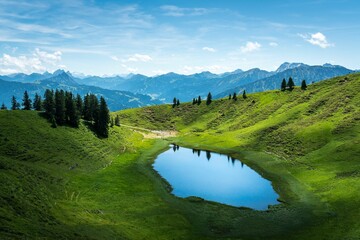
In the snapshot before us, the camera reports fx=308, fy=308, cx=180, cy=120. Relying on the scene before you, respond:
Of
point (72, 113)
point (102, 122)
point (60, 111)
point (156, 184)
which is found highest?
point (60, 111)

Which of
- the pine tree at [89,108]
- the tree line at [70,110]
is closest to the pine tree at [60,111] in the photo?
the tree line at [70,110]

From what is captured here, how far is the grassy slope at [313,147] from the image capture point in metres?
70.3

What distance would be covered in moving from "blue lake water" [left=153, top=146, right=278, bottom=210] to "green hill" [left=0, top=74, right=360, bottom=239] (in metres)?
4.20

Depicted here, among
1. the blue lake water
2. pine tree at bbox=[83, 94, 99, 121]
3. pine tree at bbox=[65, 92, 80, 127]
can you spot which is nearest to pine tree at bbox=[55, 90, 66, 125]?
pine tree at bbox=[65, 92, 80, 127]

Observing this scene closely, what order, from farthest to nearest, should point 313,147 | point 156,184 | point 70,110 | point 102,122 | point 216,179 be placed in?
1. point 102,122
2. point 70,110
3. point 313,147
4. point 216,179
5. point 156,184

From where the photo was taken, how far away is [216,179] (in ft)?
341

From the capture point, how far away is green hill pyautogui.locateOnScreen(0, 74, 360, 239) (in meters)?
56.4

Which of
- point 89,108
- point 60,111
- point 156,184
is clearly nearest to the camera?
A: point 156,184

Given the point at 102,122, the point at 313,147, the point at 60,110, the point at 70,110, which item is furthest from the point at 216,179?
the point at 60,110

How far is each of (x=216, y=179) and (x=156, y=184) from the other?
72.5ft

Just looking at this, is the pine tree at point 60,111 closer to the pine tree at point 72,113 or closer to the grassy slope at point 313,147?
the pine tree at point 72,113

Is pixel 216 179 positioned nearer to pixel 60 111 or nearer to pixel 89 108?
pixel 60 111

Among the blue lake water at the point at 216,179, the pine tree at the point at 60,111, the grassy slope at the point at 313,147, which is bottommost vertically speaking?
the blue lake water at the point at 216,179

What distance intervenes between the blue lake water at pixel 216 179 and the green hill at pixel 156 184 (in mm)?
4200
